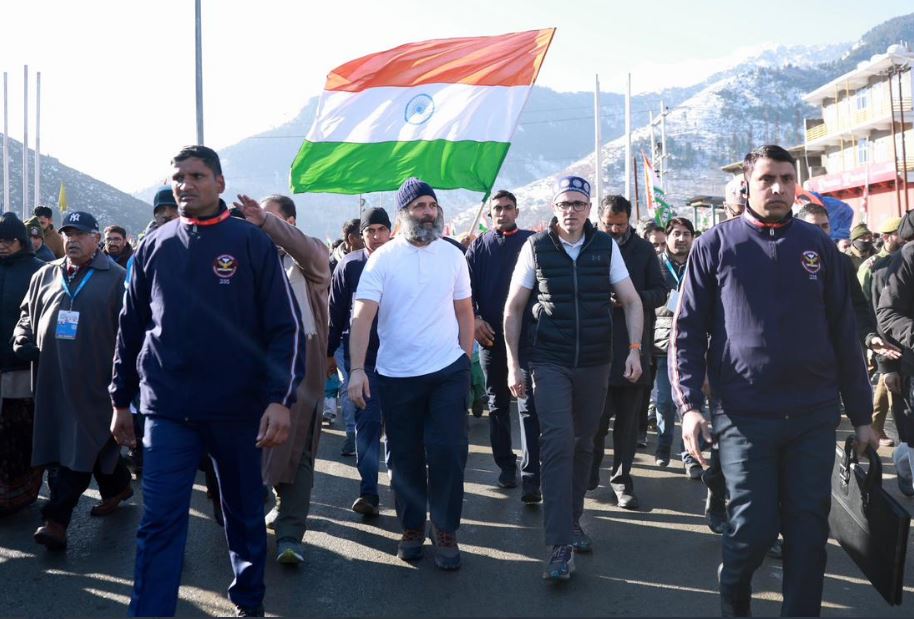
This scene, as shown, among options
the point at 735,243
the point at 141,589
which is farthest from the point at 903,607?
the point at 141,589

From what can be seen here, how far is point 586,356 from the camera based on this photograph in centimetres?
489

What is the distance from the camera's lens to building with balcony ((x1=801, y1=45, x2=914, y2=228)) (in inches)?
1999

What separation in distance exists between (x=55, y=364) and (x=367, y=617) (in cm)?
273

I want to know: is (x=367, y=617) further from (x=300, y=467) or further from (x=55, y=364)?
(x=55, y=364)

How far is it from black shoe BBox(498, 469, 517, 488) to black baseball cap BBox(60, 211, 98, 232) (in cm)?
333

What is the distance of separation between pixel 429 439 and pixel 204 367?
5.39ft

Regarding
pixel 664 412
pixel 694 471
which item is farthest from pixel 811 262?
pixel 664 412

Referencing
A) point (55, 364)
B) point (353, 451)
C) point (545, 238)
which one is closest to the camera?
point (545, 238)

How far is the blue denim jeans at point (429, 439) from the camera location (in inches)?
194

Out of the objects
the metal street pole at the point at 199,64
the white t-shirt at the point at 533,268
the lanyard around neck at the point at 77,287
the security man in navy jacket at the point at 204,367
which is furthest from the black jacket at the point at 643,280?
the metal street pole at the point at 199,64

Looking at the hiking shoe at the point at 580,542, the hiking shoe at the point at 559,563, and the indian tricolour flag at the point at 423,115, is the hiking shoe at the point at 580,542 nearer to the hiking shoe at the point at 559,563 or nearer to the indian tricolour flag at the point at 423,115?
the hiking shoe at the point at 559,563

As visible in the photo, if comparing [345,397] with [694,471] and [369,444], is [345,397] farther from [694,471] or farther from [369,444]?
[694,471]

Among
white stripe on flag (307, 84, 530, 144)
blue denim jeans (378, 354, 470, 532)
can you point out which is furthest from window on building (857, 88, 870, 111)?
blue denim jeans (378, 354, 470, 532)

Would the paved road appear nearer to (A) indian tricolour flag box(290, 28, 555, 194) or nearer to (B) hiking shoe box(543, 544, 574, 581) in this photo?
(B) hiking shoe box(543, 544, 574, 581)
